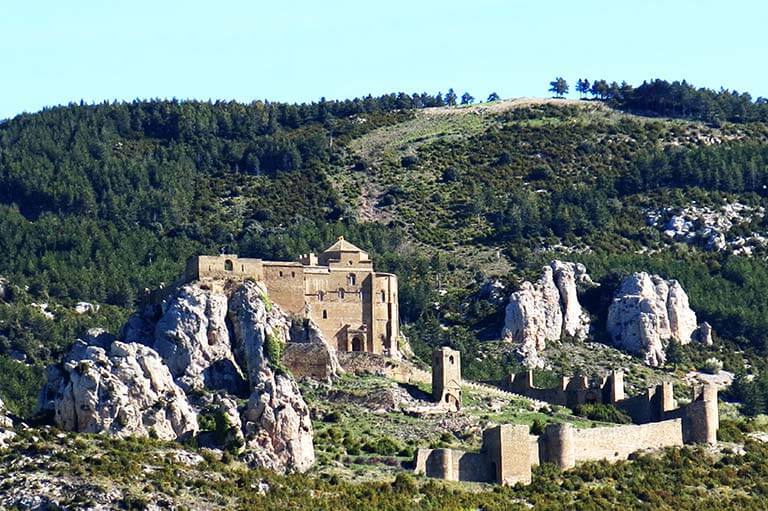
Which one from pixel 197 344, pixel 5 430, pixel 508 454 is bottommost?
pixel 508 454

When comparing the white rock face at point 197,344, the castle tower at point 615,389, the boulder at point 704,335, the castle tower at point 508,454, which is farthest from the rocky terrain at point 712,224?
the castle tower at point 508,454

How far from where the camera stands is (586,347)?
15175 centimetres

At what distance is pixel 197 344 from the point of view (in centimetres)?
11306

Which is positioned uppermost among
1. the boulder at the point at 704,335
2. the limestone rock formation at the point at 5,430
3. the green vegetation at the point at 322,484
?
the boulder at the point at 704,335

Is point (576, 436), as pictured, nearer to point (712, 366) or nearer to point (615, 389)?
point (615, 389)

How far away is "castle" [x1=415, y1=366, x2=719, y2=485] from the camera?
10719 centimetres

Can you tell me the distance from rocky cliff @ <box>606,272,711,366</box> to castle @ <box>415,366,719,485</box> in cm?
2273

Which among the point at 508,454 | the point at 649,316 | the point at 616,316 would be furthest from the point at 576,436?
the point at 616,316

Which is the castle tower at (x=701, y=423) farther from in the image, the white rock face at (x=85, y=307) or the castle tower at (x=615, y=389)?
the white rock face at (x=85, y=307)

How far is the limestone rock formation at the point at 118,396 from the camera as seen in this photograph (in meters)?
104

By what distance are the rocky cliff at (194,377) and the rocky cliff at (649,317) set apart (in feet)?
130

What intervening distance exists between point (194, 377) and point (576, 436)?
58.4 feet

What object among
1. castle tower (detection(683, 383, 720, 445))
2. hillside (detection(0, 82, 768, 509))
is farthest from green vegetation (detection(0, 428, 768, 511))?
castle tower (detection(683, 383, 720, 445))

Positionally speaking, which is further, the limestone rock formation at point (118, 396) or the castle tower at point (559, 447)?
the castle tower at point (559, 447)
